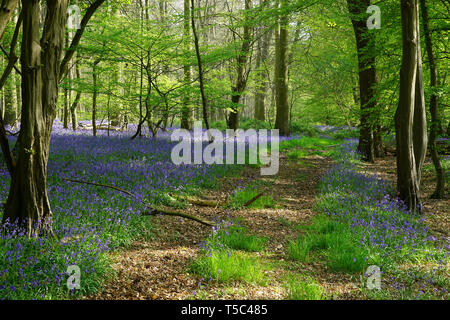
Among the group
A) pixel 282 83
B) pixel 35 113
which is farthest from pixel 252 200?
pixel 282 83

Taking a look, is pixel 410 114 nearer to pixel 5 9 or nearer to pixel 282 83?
pixel 5 9

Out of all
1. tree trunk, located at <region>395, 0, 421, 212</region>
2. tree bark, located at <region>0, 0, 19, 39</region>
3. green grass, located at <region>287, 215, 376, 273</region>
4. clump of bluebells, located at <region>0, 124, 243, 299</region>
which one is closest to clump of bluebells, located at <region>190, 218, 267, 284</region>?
green grass, located at <region>287, 215, 376, 273</region>

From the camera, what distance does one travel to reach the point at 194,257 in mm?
3912

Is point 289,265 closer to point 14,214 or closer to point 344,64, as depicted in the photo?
point 14,214

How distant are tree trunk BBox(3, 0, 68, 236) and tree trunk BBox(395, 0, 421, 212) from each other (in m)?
5.39

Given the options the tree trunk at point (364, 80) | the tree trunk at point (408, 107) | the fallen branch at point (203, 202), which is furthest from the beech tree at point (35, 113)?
the tree trunk at point (364, 80)

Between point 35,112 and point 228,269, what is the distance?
Answer: 2.75m

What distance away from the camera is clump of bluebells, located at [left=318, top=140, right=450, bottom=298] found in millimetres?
3887

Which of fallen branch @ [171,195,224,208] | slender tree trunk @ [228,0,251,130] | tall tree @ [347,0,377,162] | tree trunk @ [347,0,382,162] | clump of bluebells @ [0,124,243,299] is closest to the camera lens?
clump of bluebells @ [0,124,243,299]

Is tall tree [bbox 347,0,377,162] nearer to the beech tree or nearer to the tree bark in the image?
the beech tree

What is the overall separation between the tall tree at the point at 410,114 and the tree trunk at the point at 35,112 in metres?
5.41

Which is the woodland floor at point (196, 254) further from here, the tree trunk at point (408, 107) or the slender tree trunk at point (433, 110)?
the tree trunk at point (408, 107)

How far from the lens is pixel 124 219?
4.30 meters

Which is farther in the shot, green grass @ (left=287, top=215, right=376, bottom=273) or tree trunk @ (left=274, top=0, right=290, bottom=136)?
tree trunk @ (left=274, top=0, right=290, bottom=136)
